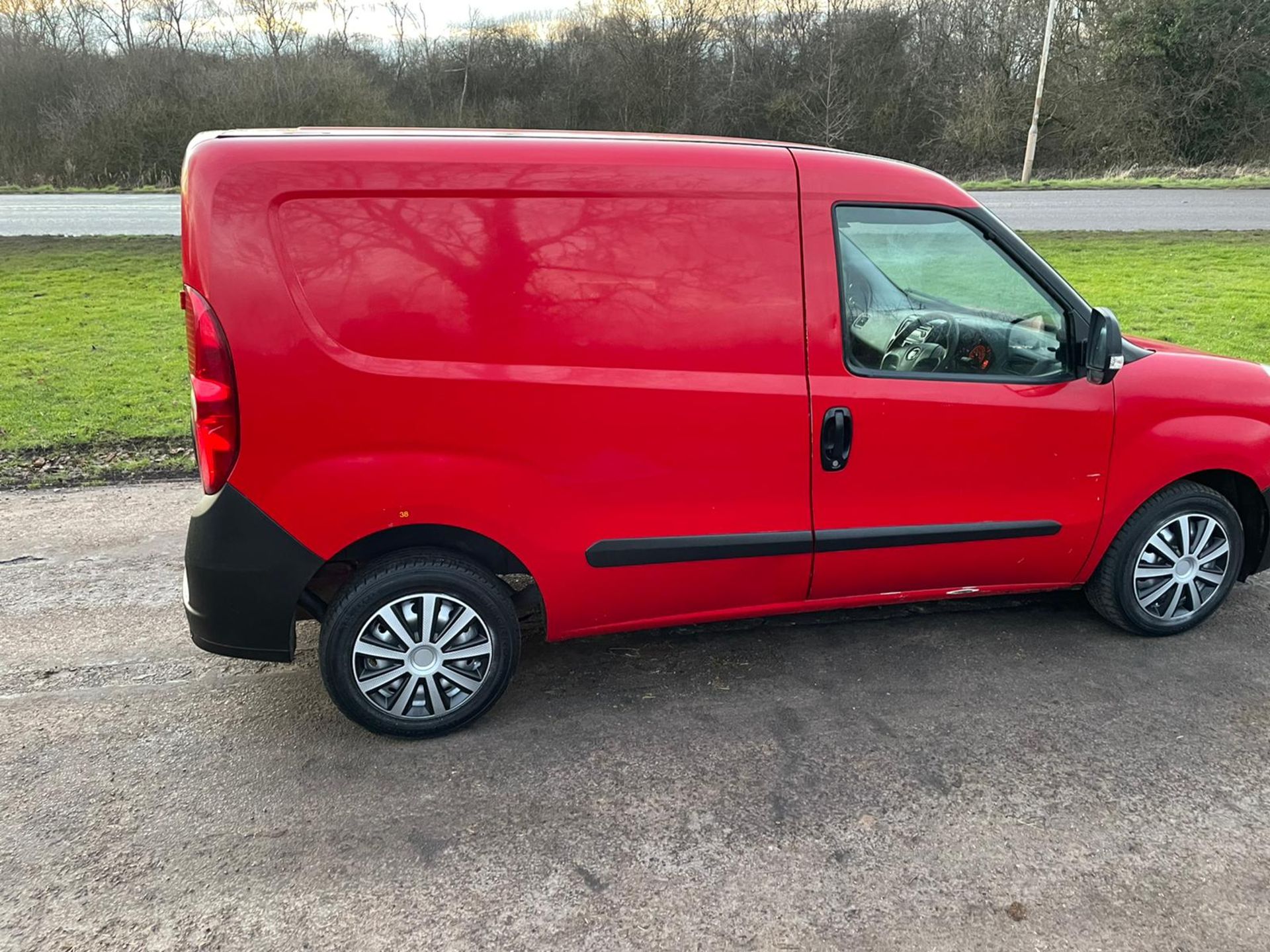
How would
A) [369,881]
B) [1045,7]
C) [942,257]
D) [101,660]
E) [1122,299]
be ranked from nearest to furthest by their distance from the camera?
[369,881] < [942,257] < [101,660] < [1122,299] < [1045,7]

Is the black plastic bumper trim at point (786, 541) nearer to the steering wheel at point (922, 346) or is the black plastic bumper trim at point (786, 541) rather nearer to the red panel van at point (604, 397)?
the red panel van at point (604, 397)

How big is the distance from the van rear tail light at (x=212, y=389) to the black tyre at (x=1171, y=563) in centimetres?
337

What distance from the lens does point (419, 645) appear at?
10.8ft

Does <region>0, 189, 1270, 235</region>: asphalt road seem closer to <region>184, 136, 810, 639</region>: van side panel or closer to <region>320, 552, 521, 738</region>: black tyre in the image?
<region>184, 136, 810, 639</region>: van side panel

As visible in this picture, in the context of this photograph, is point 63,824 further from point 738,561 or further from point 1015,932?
point 1015,932

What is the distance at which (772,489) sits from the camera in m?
3.45

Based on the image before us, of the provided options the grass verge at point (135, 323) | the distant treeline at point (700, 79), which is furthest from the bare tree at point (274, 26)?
the grass verge at point (135, 323)

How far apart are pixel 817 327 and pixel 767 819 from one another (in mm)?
1627

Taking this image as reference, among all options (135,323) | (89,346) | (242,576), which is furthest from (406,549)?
(135,323)

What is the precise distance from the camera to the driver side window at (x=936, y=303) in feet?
11.3

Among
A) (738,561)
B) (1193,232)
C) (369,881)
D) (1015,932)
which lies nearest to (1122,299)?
(1193,232)

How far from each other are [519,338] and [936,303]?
5.25 ft

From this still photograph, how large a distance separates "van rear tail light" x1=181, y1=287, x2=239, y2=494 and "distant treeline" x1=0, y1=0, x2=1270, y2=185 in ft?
89.4

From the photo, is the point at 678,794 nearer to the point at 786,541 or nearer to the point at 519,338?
the point at 786,541
